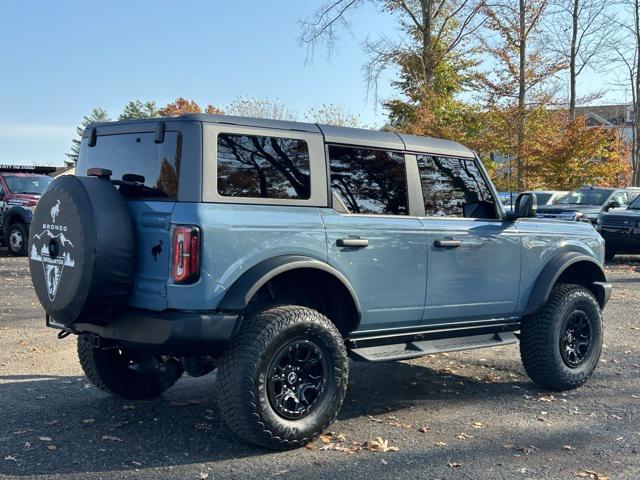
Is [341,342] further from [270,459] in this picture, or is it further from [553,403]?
[553,403]

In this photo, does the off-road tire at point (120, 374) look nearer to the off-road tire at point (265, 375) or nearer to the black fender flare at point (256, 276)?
the off-road tire at point (265, 375)

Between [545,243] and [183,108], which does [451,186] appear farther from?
[183,108]

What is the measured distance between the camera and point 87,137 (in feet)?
17.2

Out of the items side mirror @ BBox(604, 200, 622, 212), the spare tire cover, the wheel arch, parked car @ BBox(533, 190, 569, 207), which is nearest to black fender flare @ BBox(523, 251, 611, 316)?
the wheel arch

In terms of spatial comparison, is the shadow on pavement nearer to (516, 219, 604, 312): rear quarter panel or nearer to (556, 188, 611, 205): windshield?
(516, 219, 604, 312): rear quarter panel

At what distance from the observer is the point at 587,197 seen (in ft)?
64.3

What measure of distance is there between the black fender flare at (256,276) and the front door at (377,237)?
30cm

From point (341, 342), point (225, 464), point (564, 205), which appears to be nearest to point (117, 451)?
point (225, 464)

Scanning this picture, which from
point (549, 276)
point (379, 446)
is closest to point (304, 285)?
point (379, 446)

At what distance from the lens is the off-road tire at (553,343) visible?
237 inches

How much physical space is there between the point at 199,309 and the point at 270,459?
3.26 feet

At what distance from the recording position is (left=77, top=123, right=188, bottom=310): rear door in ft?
14.0

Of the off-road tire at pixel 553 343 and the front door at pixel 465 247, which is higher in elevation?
the front door at pixel 465 247

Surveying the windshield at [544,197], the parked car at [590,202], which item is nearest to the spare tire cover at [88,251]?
the parked car at [590,202]
